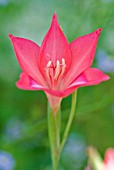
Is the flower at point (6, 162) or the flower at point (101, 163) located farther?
the flower at point (6, 162)

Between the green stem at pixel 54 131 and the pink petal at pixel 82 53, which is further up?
the pink petal at pixel 82 53

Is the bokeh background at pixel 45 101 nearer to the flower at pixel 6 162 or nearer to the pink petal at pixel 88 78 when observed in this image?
the flower at pixel 6 162

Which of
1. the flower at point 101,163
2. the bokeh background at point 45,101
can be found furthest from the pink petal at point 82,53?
the bokeh background at point 45,101

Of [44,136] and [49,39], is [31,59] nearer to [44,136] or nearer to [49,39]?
[49,39]

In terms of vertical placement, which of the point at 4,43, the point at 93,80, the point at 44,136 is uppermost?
the point at 93,80

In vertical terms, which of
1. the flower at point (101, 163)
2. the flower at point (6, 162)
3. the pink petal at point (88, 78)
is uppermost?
the pink petal at point (88, 78)

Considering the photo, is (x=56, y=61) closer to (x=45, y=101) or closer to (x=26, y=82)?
(x=26, y=82)

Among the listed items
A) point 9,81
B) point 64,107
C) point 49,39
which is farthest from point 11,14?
point 49,39
